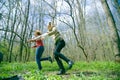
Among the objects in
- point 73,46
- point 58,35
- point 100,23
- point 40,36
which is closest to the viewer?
point 58,35

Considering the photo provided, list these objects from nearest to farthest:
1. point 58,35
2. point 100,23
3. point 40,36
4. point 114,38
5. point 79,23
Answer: point 58,35 → point 40,36 → point 114,38 → point 79,23 → point 100,23

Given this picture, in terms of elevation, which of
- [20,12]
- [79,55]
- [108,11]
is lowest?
[79,55]

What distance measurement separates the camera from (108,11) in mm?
14062

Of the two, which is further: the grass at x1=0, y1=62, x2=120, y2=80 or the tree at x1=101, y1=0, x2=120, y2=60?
the tree at x1=101, y1=0, x2=120, y2=60

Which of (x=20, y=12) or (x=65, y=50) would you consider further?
(x=65, y=50)

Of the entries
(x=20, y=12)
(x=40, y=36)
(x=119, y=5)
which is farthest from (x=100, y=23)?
(x=40, y=36)

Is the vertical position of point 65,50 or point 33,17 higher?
point 33,17

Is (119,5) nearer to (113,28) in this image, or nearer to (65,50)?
(113,28)

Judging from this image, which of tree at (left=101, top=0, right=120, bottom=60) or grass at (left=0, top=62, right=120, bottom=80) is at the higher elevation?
tree at (left=101, top=0, right=120, bottom=60)

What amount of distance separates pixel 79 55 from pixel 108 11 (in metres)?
65.2

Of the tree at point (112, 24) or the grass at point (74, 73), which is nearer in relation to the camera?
the grass at point (74, 73)

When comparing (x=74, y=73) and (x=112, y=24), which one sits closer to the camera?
(x=74, y=73)

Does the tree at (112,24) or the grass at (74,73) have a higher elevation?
the tree at (112,24)

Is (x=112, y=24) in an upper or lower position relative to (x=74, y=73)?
upper
